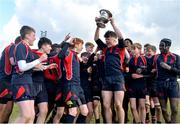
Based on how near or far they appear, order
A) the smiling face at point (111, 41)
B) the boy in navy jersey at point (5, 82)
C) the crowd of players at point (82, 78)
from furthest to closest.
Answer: the smiling face at point (111, 41) → the boy in navy jersey at point (5, 82) → the crowd of players at point (82, 78)

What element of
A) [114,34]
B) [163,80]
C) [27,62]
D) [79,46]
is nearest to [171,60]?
[163,80]

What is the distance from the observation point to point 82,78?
1059 centimetres

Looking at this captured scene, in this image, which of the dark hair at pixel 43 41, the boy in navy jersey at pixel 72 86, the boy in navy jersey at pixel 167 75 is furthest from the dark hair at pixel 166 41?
the dark hair at pixel 43 41

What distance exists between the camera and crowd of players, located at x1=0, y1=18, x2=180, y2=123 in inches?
309

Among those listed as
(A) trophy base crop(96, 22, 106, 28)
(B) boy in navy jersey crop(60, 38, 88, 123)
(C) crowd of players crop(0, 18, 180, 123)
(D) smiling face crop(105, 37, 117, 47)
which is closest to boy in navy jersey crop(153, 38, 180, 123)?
(C) crowd of players crop(0, 18, 180, 123)

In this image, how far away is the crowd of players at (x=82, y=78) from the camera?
7836 mm

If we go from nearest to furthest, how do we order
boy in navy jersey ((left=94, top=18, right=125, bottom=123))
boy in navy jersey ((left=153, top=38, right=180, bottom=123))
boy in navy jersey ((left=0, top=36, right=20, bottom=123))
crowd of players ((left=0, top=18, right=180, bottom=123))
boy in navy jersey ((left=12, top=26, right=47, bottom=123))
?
boy in navy jersey ((left=12, top=26, right=47, bottom=123)) → crowd of players ((left=0, top=18, right=180, bottom=123)) → boy in navy jersey ((left=0, top=36, right=20, bottom=123)) → boy in navy jersey ((left=94, top=18, right=125, bottom=123)) → boy in navy jersey ((left=153, top=38, right=180, bottom=123))

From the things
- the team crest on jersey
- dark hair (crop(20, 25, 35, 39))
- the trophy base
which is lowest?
the team crest on jersey

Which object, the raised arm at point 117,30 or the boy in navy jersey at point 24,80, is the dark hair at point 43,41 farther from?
the raised arm at point 117,30

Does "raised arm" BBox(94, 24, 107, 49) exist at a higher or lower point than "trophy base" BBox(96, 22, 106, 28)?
lower

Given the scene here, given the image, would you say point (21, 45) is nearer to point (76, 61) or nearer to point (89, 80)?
point (76, 61)

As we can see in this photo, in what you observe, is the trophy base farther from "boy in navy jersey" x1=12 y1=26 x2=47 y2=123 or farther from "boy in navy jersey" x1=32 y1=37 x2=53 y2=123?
"boy in navy jersey" x1=12 y1=26 x2=47 y2=123

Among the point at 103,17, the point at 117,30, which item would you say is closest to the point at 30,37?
the point at 103,17

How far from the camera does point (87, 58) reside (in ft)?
34.9
